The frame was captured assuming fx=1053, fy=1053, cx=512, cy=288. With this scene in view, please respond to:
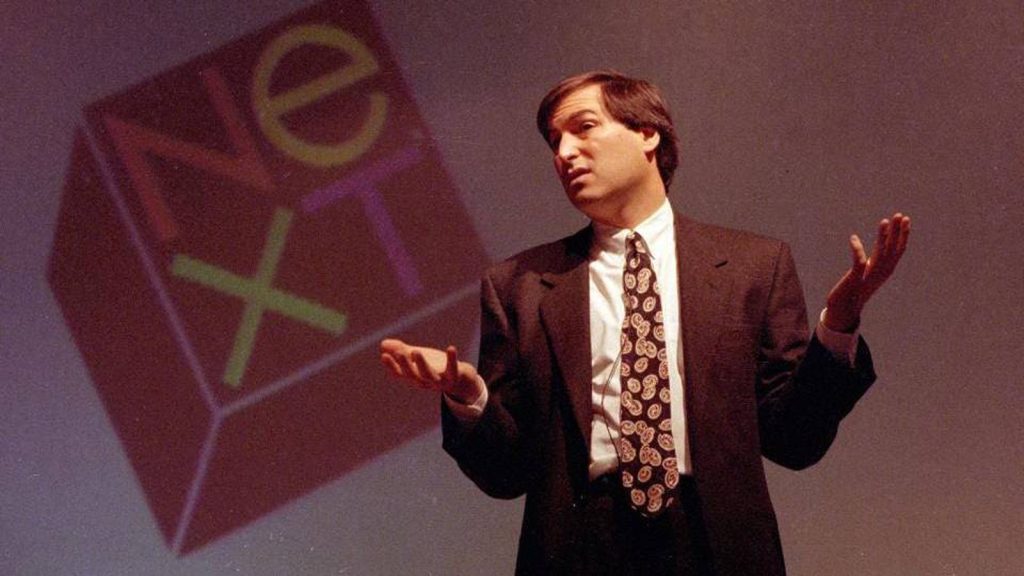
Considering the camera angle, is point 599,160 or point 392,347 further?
point 599,160

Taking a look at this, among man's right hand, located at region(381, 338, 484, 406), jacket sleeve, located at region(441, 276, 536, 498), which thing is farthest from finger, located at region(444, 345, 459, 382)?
jacket sleeve, located at region(441, 276, 536, 498)

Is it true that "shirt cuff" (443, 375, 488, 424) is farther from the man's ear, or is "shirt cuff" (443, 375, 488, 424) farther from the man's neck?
the man's ear

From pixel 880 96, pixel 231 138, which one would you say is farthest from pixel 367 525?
pixel 880 96

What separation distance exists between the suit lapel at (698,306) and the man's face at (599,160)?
0.35 feet

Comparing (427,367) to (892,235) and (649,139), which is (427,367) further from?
(892,235)

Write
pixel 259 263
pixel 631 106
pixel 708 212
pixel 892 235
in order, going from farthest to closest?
1. pixel 259 263
2. pixel 708 212
3. pixel 631 106
4. pixel 892 235

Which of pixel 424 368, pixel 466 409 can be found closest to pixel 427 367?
pixel 424 368

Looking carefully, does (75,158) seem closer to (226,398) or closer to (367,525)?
(226,398)

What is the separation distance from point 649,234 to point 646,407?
314 mm

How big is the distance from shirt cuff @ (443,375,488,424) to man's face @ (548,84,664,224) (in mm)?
358

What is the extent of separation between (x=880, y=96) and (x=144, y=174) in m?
1.78

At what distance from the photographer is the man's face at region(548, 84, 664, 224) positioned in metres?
1.74

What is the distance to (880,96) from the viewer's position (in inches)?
95.4

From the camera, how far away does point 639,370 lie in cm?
161
